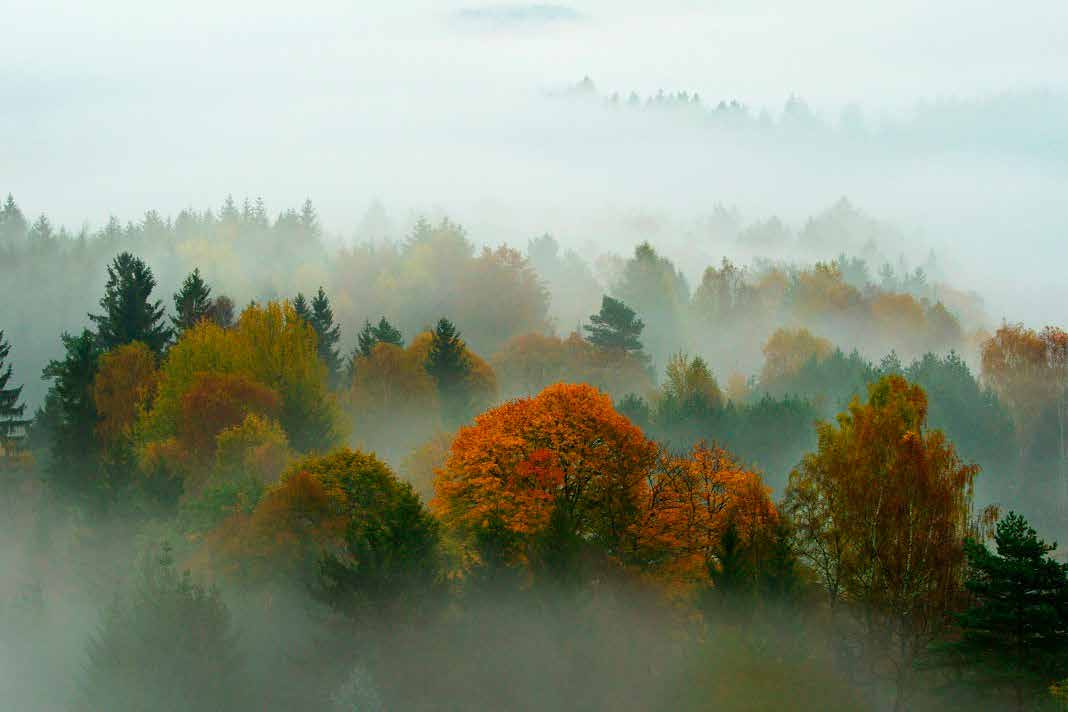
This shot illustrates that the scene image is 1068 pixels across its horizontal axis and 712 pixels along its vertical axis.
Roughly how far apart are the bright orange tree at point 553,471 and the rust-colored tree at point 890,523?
31.7 feet

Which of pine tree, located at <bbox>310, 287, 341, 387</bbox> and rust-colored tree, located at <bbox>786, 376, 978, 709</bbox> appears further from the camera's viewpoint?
pine tree, located at <bbox>310, 287, 341, 387</bbox>

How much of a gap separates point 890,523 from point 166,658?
2698 centimetres

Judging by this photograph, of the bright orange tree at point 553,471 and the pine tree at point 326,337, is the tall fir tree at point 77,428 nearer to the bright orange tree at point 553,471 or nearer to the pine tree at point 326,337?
the bright orange tree at point 553,471

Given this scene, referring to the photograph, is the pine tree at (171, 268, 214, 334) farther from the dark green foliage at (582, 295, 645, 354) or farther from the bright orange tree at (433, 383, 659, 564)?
the bright orange tree at (433, 383, 659, 564)

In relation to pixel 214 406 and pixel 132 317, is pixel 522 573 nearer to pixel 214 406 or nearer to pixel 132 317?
pixel 214 406

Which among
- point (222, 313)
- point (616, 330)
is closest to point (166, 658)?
point (222, 313)

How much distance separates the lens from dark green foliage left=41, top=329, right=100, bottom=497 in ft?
278

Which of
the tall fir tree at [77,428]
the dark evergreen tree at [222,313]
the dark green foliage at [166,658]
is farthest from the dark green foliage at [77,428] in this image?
the dark green foliage at [166,658]

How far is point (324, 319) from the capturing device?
125m

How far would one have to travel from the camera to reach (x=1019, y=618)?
41.5 m

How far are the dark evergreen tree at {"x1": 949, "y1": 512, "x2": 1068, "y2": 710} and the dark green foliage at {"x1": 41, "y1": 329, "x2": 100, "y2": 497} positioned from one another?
5323 cm

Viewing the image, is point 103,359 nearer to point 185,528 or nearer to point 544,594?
point 185,528

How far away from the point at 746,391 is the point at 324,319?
51867 millimetres

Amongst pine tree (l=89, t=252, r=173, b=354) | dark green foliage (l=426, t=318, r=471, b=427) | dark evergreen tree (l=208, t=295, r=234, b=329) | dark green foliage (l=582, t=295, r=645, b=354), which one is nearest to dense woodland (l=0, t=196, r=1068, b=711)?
pine tree (l=89, t=252, r=173, b=354)
